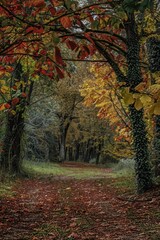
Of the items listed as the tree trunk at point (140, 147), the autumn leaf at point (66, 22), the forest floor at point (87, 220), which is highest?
the autumn leaf at point (66, 22)

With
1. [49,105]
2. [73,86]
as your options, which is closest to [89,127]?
[73,86]

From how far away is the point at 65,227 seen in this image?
431 centimetres

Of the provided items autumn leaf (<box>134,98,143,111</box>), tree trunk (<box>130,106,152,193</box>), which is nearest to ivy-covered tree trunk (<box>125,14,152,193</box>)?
tree trunk (<box>130,106,152,193</box>)

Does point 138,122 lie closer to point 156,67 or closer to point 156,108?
point 156,67

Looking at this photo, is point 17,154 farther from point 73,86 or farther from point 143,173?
point 73,86

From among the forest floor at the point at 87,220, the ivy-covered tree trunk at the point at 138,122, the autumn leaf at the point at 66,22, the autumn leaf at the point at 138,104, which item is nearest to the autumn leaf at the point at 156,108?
the autumn leaf at the point at 138,104

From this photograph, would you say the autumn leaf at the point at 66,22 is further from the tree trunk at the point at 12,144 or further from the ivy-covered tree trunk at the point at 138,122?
the tree trunk at the point at 12,144

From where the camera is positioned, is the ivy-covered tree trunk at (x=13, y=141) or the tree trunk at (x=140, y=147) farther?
the ivy-covered tree trunk at (x=13, y=141)

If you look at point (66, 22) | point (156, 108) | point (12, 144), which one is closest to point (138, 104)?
point (156, 108)

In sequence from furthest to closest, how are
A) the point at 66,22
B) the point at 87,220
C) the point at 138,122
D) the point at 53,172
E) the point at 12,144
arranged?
the point at 53,172, the point at 12,144, the point at 138,122, the point at 87,220, the point at 66,22

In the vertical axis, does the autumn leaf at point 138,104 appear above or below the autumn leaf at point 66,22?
below

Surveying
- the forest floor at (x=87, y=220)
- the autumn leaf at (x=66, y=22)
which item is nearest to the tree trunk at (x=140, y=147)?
the forest floor at (x=87, y=220)

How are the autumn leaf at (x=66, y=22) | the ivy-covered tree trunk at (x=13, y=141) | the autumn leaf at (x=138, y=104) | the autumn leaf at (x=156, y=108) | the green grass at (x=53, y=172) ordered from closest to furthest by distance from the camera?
1. the autumn leaf at (x=156, y=108)
2. the autumn leaf at (x=138, y=104)
3. the autumn leaf at (x=66, y=22)
4. the ivy-covered tree trunk at (x=13, y=141)
5. the green grass at (x=53, y=172)

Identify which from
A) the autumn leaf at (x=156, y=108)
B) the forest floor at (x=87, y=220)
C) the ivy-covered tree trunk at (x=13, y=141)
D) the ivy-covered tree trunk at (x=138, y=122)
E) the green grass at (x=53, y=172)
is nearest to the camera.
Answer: the autumn leaf at (x=156, y=108)
